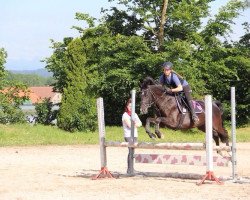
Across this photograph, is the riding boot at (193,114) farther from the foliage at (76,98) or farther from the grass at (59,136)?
the foliage at (76,98)

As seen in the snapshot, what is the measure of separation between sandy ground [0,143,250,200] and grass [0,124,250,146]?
5318 mm

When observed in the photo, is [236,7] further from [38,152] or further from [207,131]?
[207,131]

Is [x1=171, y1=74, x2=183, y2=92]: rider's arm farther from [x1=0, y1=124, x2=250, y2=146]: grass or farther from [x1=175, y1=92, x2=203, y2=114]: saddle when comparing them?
[x1=0, y1=124, x2=250, y2=146]: grass

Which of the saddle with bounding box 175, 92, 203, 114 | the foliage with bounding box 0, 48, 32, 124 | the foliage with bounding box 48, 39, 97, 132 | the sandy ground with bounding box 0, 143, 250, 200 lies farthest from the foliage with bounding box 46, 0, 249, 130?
the saddle with bounding box 175, 92, 203, 114

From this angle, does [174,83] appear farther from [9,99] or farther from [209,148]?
[9,99]

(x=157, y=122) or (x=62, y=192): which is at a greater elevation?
(x=157, y=122)

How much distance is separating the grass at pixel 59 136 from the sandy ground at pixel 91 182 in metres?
5.32

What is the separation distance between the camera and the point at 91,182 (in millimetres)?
12742

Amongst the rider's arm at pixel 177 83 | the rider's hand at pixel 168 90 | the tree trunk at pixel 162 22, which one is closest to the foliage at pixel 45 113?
the tree trunk at pixel 162 22

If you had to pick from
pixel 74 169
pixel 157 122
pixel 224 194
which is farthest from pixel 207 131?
pixel 74 169

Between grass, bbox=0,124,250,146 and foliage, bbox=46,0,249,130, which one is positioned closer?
grass, bbox=0,124,250,146

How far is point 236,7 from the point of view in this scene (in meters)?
34.7

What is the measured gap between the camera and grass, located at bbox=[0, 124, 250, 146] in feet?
82.7

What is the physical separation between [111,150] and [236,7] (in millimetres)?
15585
